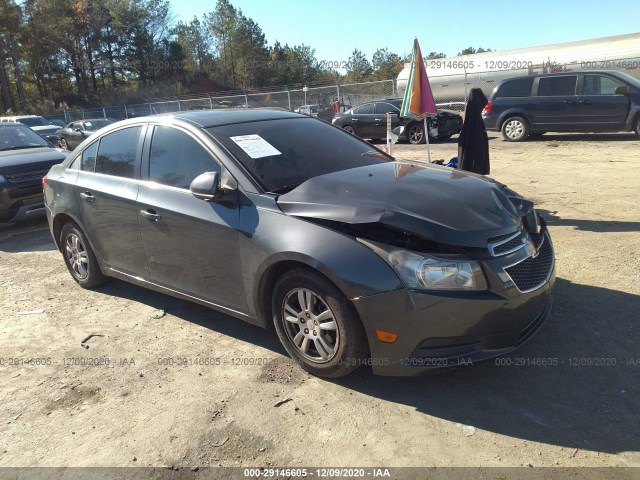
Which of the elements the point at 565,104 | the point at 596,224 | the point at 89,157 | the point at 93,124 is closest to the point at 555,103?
the point at 565,104

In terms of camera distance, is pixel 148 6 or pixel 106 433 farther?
pixel 148 6

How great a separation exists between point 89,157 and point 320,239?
9.98ft

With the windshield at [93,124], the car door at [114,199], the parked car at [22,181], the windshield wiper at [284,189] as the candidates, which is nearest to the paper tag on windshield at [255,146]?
the windshield wiper at [284,189]

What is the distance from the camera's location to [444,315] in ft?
8.73

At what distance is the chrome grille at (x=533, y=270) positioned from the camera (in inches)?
113

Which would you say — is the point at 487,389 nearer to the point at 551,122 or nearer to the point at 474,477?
the point at 474,477

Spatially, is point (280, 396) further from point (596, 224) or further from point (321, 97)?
point (321, 97)

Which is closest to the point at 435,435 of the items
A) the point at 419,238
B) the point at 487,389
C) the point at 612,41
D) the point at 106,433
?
the point at 487,389

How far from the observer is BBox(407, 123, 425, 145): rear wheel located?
15.8 meters

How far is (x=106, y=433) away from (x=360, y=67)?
251ft

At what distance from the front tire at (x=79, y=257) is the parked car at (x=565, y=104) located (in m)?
12.3

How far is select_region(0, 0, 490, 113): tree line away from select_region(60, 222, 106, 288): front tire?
47.1 metres

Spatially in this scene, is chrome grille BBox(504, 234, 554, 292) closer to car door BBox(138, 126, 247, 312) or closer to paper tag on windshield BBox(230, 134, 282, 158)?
car door BBox(138, 126, 247, 312)

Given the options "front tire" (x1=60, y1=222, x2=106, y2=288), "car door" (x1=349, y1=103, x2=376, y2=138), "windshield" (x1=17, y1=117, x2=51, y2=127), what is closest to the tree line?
"windshield" (x1=17, y1=117, x2=51, y2=127)
